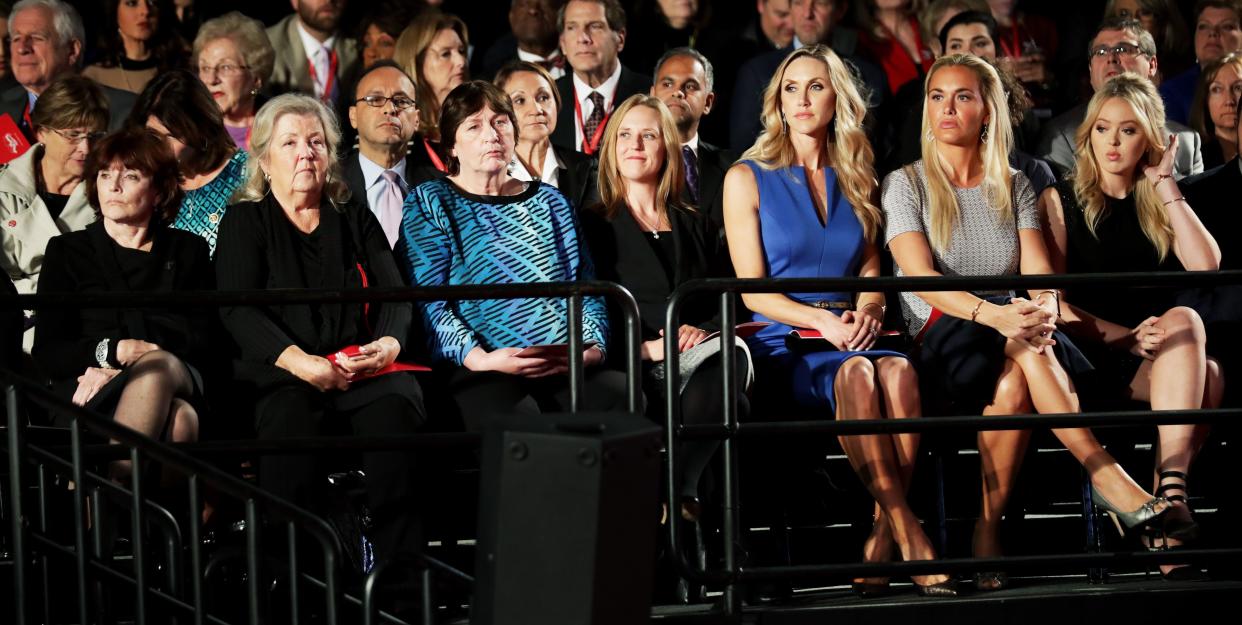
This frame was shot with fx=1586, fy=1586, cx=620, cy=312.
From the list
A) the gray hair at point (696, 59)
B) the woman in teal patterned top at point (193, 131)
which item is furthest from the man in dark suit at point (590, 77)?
the woman in teal patterned top at point (193, 131)

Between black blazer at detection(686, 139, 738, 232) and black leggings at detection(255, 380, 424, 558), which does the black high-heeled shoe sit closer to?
black blazer at detection(686, 139, 738, 232)

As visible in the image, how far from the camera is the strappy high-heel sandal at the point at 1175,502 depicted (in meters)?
4.80

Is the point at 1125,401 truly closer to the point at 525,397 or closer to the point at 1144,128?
the point at 1144,128

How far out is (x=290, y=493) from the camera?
4.78 m

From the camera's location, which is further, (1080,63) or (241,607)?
(1080,63)

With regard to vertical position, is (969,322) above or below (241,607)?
above

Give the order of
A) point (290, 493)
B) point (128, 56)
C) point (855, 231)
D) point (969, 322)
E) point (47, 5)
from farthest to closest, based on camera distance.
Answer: point (128, 56), point (47, 5), point (855, 231), point (969, 322), point (290, 493)

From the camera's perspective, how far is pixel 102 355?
16.2 feet

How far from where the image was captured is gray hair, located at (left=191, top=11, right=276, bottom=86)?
259 inches

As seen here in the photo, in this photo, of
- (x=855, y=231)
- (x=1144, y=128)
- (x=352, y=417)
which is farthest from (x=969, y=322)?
(x=352, y=417)

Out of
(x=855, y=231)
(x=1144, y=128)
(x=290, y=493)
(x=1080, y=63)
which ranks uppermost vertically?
(x=1080, y=63)

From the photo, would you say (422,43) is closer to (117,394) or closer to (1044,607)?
(117,394)

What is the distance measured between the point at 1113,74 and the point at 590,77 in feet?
7.49

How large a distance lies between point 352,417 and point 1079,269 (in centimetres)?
264
